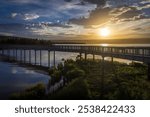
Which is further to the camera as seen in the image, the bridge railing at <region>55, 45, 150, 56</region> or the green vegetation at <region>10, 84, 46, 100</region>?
the bridge railing at <region>55, 45, 150, 56</region>

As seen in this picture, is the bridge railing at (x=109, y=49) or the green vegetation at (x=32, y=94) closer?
the green vegetation at (x=32, y=94)

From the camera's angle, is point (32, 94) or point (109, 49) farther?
point (109, 49)

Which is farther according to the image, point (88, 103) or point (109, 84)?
point (109, 84)

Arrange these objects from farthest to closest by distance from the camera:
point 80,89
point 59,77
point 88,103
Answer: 1. point 59,77
2. point 80,89
3. point 88,103

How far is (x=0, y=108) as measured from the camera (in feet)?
49.3

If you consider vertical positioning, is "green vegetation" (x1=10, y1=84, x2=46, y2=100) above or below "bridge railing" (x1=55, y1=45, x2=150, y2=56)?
below

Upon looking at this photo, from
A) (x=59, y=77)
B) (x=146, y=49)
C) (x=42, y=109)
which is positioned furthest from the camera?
(x=59, y=77)

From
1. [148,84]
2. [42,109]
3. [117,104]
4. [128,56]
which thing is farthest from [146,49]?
[42,109]

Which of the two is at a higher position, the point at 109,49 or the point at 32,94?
the point at 109,49

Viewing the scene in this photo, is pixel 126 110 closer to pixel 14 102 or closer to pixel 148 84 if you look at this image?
pixel 14 102

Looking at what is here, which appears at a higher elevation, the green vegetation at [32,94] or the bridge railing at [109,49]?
the bridge railing at [109,49]

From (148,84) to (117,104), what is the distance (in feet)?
44.2

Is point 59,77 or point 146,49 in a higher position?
point 146,49

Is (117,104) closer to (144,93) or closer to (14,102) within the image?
(14,102)
